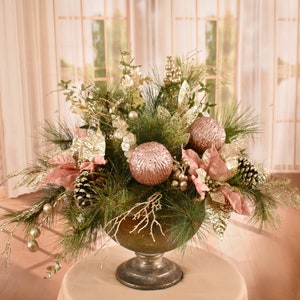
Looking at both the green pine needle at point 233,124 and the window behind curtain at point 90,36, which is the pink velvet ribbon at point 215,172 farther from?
the window behind curtain at point 90,36

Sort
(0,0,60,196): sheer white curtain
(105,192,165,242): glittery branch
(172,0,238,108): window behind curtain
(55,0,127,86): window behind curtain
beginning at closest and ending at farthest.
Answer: (105,192,165,242): glittery branch, (0,0,60,196): sheer white curtain, (55,0,127,86): window behind curtain, (172,0,238,108): window behind curtain

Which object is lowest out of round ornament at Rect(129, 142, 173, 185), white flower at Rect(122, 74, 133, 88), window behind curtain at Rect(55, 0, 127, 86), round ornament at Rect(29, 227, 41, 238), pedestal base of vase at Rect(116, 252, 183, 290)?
pedestal base of vase at Rect(116, 252, 183, 290)

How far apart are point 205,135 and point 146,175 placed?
0.20m

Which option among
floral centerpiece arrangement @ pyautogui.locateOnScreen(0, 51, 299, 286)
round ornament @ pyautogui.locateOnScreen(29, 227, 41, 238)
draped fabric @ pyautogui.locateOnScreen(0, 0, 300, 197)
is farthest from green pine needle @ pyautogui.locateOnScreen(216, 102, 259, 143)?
draped fabric @ pyautogui.locateOnScreen(0, 0, 300, 197)

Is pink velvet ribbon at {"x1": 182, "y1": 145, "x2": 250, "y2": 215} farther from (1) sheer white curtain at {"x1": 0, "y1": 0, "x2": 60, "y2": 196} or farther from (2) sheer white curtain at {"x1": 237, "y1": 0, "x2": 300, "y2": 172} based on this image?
(2) sheer white curtain at {"x1": 237, "y1": 0, "x2": 300, "y2": 172}

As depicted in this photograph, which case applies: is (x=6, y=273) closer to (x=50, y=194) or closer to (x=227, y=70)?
(x=50, y=194)

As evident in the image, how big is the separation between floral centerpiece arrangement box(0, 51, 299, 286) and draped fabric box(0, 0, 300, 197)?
2.59 m

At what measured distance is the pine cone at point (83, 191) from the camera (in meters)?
1.21

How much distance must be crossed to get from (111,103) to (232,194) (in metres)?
0.38

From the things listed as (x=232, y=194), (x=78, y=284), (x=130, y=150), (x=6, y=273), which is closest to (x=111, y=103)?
(x=130, y=150)

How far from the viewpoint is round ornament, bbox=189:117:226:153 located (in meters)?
1.30

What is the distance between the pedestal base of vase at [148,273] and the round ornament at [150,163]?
0.94 ft

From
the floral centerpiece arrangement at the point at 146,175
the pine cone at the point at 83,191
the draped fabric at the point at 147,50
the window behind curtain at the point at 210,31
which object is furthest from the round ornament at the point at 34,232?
the window behind curtain at the point at 210,31

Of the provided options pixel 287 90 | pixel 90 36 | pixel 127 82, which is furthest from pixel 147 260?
pixel 287 90
